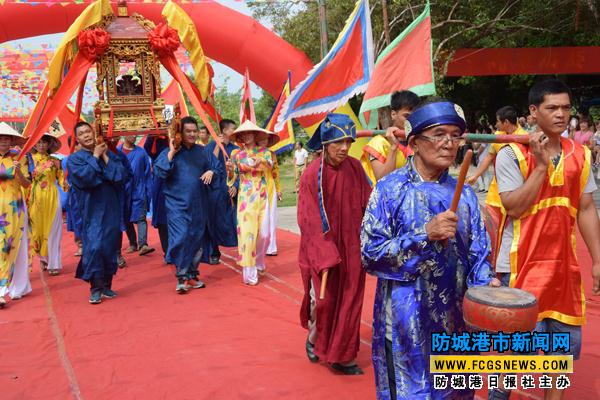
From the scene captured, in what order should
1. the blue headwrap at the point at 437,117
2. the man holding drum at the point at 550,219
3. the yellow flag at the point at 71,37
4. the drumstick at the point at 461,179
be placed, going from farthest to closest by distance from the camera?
the yellow flag at the point at 71,37
the man holding drum at the point at 550,219
the blue headwrap at the point at 437,117
the drumstick at the point at 461,179

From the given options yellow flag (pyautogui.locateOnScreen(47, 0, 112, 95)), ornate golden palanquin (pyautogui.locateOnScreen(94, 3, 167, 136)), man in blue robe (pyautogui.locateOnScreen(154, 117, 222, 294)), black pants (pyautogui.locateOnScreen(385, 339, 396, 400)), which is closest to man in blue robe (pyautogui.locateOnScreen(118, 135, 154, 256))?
ornate golden palanquin (pyautogui.locateOnScreen(94, 3, 167, 136))

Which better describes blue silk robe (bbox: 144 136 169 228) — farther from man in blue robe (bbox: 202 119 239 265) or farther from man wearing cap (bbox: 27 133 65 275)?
man wearing cap (bbox: 27 133 65 275)

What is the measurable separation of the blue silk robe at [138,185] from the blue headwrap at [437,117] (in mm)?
6810

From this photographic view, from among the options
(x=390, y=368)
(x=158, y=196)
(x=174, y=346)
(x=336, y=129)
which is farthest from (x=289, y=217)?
(x=390, y=368)

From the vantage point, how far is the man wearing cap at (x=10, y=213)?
6.04 m

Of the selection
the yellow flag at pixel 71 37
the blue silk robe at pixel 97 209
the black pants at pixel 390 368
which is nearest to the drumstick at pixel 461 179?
the black pants at pixel 390 368

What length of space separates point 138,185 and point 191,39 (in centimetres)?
234

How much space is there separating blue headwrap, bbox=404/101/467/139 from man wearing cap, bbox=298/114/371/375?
150cm

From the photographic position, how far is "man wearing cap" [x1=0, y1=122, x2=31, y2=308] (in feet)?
19.8

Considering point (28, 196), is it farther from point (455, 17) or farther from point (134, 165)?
point (455, 17)

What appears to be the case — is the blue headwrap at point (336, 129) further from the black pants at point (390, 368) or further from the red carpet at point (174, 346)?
the black pants at point (390, 368)

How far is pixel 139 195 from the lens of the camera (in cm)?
864

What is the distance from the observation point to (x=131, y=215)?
8633 mm

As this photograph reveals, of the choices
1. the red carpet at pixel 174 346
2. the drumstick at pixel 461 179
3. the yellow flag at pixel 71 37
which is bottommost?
the red carpet at pixel 174 346
